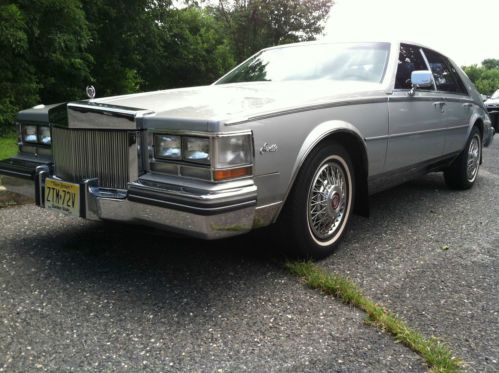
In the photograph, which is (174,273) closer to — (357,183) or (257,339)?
(257,339)

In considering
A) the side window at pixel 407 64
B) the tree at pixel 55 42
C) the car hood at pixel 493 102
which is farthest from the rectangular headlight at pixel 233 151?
the car hood at pixel 493 102

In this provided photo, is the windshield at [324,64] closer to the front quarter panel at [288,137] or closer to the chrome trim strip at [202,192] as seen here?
the front quarter panel at [288,137]

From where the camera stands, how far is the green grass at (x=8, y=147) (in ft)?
18.0

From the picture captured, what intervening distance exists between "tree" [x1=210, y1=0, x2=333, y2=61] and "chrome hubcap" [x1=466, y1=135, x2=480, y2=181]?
17.7m

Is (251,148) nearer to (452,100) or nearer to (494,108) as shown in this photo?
(452,100)

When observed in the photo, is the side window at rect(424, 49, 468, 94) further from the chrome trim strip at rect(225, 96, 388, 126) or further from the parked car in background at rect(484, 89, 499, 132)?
the parked car in background at rect(484, 89, 499, 132)

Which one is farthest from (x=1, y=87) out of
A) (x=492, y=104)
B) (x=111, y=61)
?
(x=492, y=104)

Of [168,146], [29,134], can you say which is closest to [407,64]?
[168,146]

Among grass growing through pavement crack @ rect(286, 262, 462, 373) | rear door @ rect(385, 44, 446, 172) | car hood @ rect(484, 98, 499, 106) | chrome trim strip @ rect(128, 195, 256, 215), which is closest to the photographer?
grass growing through pavement crack @ rect(286, 262, 462, 373)

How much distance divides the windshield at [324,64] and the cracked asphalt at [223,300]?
121cm

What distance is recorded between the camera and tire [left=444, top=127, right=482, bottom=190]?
5.02 meters

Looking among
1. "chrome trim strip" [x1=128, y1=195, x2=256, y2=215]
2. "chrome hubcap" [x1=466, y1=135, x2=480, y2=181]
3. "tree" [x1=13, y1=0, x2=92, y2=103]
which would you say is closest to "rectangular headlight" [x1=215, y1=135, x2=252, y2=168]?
"chrome trim strip" [x1=128, y1=195, x2=256, y2=215]

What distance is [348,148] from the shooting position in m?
3.18

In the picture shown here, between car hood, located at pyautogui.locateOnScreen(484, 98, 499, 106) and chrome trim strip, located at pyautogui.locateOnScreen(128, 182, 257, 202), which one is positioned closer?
chrome trim strip, located at pyautogui.locateOnScreen(128, 182, 257, 202)
